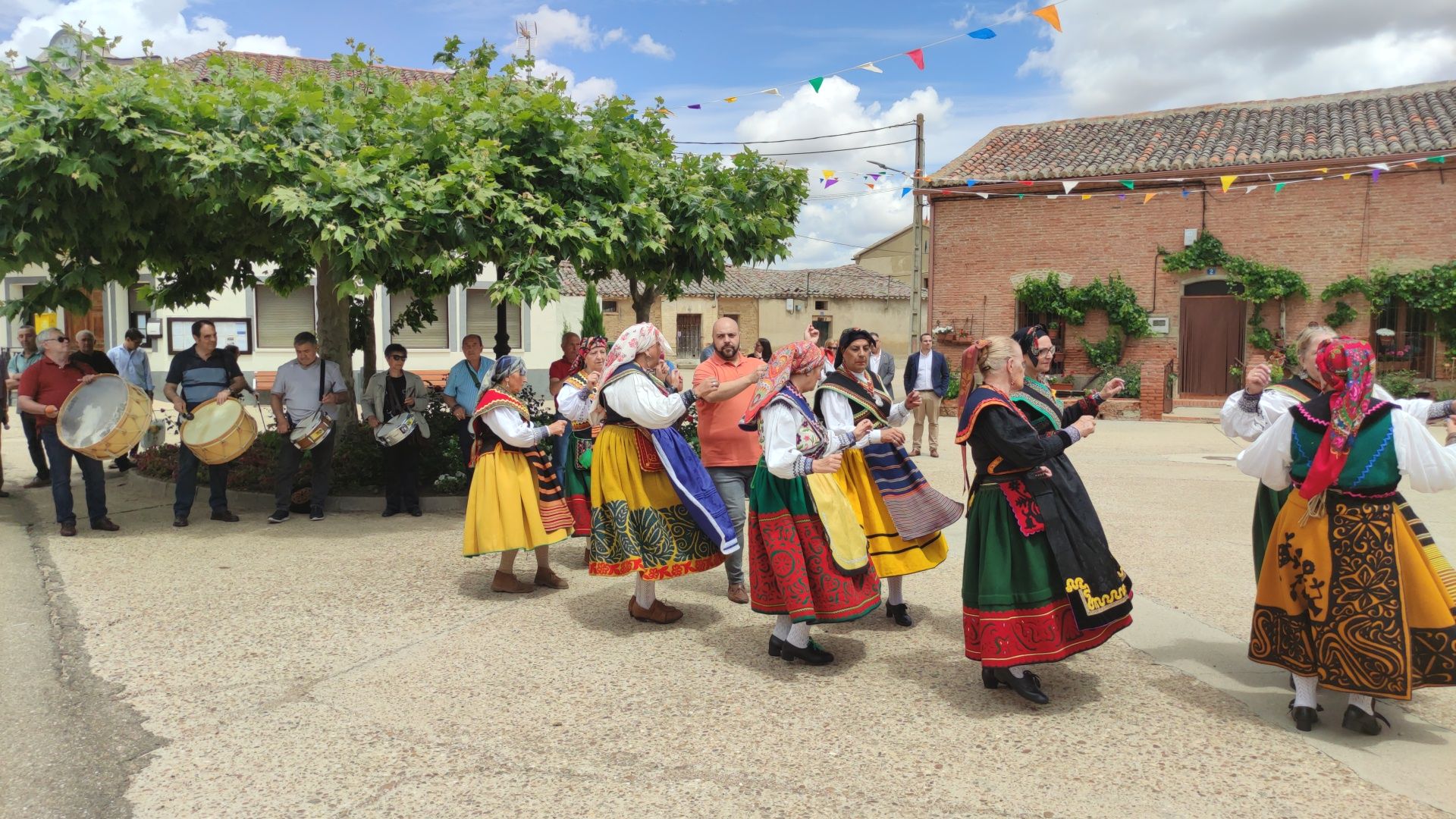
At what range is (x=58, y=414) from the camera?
794cm

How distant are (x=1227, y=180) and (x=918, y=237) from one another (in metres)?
5.85

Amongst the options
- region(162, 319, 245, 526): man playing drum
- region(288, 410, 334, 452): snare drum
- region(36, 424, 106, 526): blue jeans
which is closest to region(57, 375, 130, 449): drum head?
region(36, 424, 106, 526): blue jeans

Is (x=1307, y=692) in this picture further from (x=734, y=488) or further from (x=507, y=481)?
(x=507, y=481)

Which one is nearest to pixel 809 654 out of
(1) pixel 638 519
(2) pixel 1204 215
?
(1) pixel 638 519

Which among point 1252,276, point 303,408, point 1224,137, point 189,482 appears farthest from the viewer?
point 1224,137

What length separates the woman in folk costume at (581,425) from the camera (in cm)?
577

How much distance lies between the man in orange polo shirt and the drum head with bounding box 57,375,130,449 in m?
5.02

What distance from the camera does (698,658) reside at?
502 cm

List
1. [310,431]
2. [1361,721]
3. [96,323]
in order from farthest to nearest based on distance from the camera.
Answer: [96,323] → [310,431] → [1361,721]

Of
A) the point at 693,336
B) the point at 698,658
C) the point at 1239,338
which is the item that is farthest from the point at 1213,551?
the point at 693,336

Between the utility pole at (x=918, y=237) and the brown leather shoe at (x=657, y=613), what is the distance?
1484 centimetres

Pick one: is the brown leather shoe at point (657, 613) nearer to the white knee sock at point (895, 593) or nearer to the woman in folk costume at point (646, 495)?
the woman in folk costume at point (646, 495)

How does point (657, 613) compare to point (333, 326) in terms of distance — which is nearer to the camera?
point (657, 613)

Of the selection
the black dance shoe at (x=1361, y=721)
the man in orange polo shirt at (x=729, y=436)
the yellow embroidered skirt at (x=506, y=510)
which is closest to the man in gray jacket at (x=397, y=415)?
the yellow embroidered skirt at (x=506, y=510)
